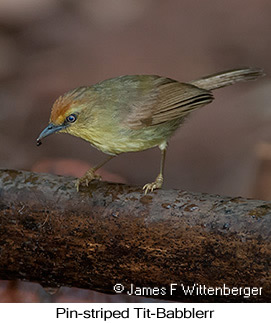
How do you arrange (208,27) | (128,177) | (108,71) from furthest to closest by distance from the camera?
(208,27) < (108,71) < (128,177)

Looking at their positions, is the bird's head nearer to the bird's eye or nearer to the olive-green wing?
the bird's eye

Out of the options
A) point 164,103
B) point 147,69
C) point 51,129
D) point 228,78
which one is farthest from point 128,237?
point 147,69

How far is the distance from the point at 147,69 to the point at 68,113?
138 cm

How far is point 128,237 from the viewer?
1.62m

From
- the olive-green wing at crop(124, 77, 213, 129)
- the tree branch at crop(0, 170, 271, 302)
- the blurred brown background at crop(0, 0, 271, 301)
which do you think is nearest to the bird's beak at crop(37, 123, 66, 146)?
the tree branch at crop(0, 170, 271, 302)

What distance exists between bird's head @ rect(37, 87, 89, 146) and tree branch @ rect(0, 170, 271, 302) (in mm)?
146

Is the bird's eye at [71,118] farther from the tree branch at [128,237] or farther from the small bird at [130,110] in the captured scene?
the tree branch at [128,237]

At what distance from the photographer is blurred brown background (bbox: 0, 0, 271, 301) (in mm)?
2822

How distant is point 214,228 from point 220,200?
0.29 feet

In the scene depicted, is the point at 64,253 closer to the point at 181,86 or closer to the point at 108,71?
the point at 181,86

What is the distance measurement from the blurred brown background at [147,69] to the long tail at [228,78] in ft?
1.40

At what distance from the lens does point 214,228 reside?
5.06 feet

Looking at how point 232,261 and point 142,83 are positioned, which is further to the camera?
point 142,83

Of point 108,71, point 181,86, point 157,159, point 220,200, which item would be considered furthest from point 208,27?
point 220,200
